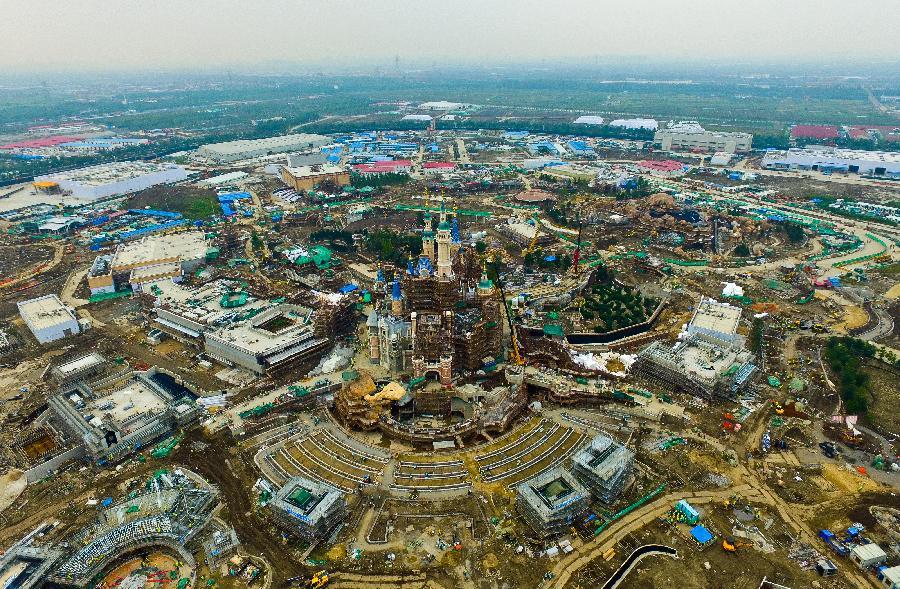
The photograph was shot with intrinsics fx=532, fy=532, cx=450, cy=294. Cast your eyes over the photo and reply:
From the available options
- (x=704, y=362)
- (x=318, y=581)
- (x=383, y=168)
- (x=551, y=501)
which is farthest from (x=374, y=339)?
(x=383, y=168)

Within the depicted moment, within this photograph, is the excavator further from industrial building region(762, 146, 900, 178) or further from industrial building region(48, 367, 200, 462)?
industrial building region(762, 146, 900, 178)

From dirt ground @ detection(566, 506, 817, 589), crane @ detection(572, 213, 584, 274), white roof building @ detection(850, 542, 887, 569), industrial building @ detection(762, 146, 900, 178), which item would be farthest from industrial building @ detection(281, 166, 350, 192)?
white roof building @ detection(850, 542, 887, 569)

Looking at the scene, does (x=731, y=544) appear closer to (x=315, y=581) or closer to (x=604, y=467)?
(x=604, y=467)

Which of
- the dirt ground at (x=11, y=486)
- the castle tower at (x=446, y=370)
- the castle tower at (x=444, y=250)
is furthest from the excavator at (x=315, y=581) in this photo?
the castle tower at (x=444, y=250)

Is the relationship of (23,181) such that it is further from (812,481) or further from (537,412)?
(812,481)

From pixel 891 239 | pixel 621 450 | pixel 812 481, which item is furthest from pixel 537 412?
pixel 891 239

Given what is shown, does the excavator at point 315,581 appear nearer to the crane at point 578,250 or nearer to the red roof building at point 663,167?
the crane at point 578,250
